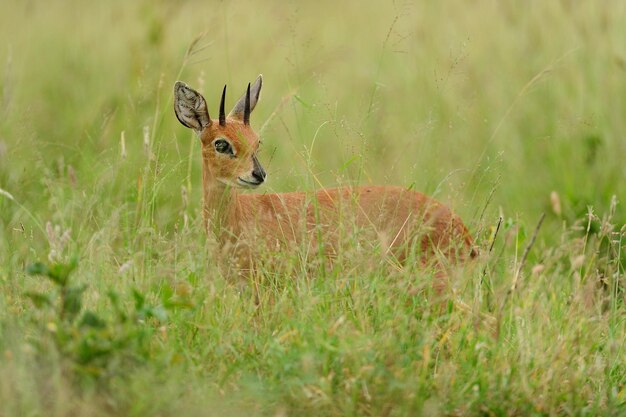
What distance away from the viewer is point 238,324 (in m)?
3.93

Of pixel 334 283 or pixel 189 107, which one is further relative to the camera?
pixel 189 107

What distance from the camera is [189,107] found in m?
5.16

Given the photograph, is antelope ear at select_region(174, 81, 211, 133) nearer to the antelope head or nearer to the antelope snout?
the antelope head

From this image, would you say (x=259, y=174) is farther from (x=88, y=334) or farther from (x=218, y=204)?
(x=88, y=334)

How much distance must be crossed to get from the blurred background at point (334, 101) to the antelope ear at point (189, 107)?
0.22 metres

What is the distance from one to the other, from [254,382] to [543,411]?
3.07 ft

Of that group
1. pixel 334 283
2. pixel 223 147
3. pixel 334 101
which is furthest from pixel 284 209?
pixel 334 101

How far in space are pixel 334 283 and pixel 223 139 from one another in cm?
120

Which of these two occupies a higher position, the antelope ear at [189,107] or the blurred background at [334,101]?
the antelope ear at [189,107]

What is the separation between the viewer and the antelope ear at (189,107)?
16.8 ft

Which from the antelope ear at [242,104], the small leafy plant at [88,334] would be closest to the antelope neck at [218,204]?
the antelope ear at [242,104]

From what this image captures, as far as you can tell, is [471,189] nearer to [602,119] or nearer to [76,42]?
[602,119]

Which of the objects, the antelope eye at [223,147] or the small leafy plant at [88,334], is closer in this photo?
the small leafy plant at [88,334]

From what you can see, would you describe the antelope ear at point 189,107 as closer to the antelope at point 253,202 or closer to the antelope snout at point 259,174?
the antelope at point 253,202
